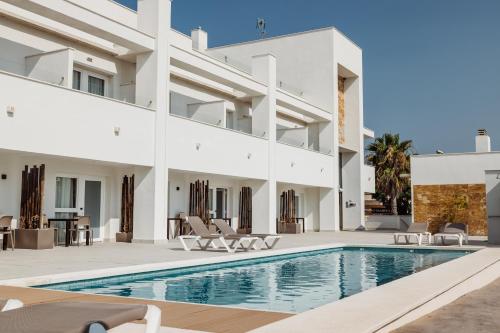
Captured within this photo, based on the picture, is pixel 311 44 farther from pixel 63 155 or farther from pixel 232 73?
pixel 63 155

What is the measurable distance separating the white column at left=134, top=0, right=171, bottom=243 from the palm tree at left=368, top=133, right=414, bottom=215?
90.2ft

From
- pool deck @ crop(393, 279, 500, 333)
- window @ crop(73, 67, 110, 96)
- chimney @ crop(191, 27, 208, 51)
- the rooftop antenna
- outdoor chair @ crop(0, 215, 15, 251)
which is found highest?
the rooftop antenna

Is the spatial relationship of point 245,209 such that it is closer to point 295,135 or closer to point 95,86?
point 295,135

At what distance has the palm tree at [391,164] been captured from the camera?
41312mm

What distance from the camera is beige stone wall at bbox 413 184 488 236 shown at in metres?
24.9

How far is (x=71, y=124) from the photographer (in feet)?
46.2

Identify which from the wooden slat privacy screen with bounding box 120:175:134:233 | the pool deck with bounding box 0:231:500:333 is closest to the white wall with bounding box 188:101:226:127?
the wooden slat privacy screen with bounding box 120:175:134:233

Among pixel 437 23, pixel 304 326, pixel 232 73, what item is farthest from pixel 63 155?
pixel 437 23

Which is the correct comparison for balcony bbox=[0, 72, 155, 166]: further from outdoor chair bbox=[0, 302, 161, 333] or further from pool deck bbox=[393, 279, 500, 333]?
pool deck bbox=[393, 279, 500, 333]

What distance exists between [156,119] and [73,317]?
46.3 ft

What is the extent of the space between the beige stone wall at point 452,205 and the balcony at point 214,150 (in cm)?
832

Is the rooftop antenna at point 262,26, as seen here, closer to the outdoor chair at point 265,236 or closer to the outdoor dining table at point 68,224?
the outdoor chair at point 265,236

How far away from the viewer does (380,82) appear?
4900 cm

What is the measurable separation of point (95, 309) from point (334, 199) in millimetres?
26624
